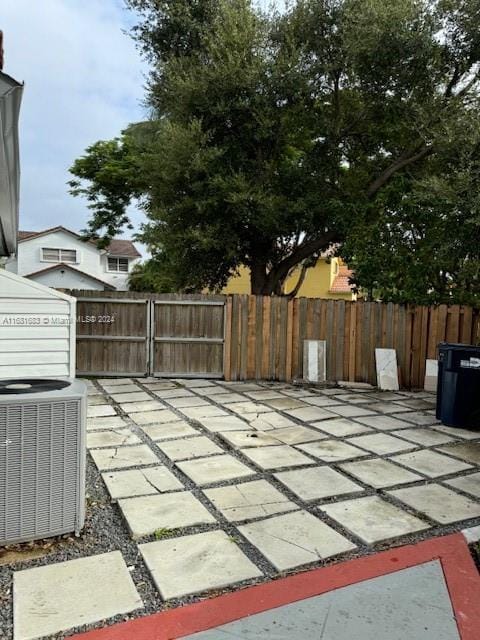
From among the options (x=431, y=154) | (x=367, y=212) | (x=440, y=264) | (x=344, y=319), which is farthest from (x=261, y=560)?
(x=431, y=154)

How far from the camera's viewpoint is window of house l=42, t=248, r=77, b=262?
25781 mm

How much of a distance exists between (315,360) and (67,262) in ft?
71.8

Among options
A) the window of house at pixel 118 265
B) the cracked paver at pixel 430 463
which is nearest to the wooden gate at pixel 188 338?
Result: the cracked paver at pixel 430 463

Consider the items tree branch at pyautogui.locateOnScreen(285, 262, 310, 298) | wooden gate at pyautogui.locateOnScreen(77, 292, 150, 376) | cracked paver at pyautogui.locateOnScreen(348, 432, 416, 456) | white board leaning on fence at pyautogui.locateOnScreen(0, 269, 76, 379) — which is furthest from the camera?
tree branch at pyautogui.locateOnScreen(285, 262, 310, 298)

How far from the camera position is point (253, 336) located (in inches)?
313

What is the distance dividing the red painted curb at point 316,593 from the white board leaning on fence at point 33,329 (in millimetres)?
4575

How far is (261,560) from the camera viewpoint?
238cm

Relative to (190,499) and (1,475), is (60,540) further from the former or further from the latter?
(190,499)

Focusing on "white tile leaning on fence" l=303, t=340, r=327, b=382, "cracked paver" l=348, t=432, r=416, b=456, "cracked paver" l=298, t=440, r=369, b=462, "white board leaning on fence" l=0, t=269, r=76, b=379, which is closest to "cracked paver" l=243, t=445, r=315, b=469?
"cracked paver" l=298, t=440, r=369, b=462

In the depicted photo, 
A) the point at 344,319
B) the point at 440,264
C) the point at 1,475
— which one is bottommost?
the point at 1,475

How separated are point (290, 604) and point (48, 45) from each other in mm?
6691

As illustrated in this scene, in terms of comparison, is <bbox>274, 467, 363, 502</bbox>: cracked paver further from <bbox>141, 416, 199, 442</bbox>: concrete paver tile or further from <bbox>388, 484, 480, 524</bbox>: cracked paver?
<bbox>141, 416, 199, 442</bbox>: concrete paver tile

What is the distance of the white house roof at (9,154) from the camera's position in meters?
1.50

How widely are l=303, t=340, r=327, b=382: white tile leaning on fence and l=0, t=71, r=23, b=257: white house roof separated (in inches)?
198
